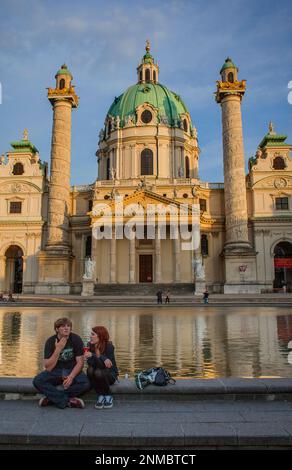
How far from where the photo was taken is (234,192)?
45250mm

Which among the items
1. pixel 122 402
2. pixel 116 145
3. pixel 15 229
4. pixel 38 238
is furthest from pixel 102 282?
pixel 122 402

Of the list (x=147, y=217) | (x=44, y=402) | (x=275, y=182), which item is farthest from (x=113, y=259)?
(x=44, y=402)

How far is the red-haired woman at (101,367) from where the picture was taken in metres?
5.46

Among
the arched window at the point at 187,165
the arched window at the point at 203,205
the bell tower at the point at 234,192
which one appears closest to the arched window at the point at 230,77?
the bell tower at the point at 234,192

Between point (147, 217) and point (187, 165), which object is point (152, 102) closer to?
point (187, 165)

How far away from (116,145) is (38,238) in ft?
56.2

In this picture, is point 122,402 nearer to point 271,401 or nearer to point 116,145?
point 271,401

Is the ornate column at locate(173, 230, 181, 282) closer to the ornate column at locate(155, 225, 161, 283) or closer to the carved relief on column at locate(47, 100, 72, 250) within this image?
the ornate column at locate(155, 225, 161, 283)

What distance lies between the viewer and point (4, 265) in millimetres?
49906

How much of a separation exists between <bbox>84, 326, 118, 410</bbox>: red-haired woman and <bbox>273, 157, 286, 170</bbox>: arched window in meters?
48.2

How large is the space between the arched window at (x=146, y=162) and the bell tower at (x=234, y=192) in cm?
1174

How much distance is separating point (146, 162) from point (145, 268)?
15.3 m

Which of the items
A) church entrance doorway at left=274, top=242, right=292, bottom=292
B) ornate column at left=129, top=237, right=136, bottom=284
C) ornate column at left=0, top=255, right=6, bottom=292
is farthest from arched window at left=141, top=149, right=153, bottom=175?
ornate column at left=0, top=255, right=6, bottom=292

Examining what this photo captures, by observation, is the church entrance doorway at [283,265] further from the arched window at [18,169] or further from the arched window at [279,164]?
the arched window at [18,169]
